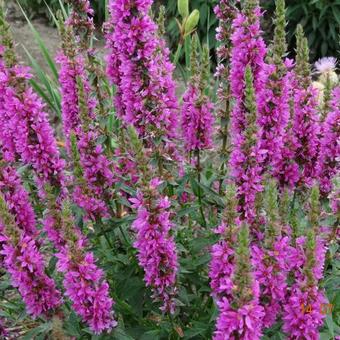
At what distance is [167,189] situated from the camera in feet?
11.9

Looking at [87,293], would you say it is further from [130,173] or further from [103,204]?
[130,173]

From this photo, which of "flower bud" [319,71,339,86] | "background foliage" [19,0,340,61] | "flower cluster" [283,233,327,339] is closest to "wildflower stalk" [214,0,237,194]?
"flower bud" [319,71,339,86]

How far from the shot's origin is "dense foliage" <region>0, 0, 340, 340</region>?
2537 millimetres

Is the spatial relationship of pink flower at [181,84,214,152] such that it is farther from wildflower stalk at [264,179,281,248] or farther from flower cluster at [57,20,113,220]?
wildflower stalk at [264,179,281,248]

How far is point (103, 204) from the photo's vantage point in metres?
3.34

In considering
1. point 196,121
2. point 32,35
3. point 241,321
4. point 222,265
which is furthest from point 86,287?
point 32,35

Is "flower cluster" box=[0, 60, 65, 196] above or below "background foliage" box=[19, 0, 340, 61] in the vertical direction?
below

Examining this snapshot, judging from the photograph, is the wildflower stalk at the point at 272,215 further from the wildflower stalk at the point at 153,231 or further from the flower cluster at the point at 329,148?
the flower cluster at the point at 329,148

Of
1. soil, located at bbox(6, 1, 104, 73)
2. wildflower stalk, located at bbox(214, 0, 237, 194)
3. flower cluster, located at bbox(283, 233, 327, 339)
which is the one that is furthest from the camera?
soil, located at bbox(6, 1, 104, 73)

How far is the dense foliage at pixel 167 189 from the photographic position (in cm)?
254

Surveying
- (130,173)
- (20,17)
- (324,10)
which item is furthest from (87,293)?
(20,17)

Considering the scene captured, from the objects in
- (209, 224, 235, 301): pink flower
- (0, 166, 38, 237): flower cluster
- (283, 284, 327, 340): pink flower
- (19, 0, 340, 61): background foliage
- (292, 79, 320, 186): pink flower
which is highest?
(19, 0, 340, 61): background foliage

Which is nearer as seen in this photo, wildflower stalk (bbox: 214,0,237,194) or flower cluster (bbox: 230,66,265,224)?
flower cluster (bbox: 230,66,265,224)

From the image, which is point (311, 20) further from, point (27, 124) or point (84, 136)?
point (27, 124)
